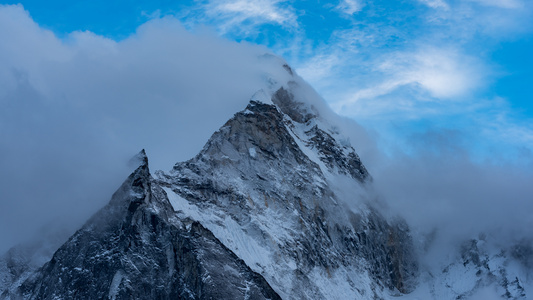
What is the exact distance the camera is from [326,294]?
186 metres

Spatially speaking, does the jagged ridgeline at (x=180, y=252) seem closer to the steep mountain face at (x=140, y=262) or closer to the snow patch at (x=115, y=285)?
the snow patch at (x=115, y=285)

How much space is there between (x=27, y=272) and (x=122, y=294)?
107 feet

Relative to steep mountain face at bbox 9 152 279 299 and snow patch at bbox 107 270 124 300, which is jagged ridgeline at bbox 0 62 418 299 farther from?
steep mountain face at bbox 9 152 279 299

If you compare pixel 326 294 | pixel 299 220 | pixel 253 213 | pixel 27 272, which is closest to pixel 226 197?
pixel 253 213

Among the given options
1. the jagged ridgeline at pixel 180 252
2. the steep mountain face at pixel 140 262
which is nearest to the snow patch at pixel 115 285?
the jagged ridgeline at pixel 180 252

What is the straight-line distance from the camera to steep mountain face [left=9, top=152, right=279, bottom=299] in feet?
513

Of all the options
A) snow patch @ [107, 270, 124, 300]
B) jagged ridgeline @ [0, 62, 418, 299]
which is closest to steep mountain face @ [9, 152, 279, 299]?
snow patch @ [107, 270, 124, 300]

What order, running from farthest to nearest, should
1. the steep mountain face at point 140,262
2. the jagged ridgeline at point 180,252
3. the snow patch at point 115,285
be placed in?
the jagged ridgeline at point 180,252, the steep mountain face at point 140,262, the snow patch at point 115,285

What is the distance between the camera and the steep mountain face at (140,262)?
15638 cm

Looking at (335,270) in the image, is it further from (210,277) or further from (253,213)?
(210,277)

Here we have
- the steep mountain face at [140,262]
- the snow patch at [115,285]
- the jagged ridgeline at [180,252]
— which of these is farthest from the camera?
the jagged ridgeline at [180,252]

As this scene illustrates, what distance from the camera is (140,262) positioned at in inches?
6235

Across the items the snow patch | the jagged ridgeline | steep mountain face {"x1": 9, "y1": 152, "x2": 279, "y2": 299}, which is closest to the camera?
the snow patch

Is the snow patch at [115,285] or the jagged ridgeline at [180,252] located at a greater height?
the jagged ridgeline at [180,252]
